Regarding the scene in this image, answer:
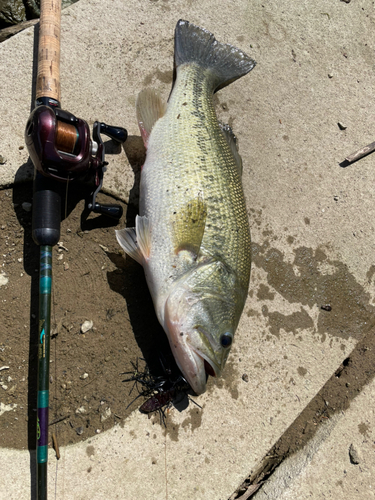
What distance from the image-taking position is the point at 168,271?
2.38 metres

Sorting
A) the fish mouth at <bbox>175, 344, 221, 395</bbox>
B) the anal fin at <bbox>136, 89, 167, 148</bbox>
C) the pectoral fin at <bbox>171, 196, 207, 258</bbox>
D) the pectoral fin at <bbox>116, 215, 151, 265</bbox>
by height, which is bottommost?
the fish mouth at <bbox>175, 344, 221, 395</bbox>

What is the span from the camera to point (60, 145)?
7.22 feet

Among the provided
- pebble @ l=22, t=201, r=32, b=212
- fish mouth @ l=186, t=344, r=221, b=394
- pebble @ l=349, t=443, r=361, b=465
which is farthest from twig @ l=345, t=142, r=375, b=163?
pebble @ l=22, t=201, r=32, b=212

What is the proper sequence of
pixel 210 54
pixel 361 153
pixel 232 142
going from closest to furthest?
pixel 232 142 → pixel 210 54 → pixel 361 153

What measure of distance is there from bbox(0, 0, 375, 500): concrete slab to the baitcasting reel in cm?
56

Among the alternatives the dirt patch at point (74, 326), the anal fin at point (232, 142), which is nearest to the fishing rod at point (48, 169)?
the dirt patch at point (74, 326)

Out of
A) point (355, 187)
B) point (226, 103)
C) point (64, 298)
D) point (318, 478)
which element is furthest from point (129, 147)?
point (318, 478)

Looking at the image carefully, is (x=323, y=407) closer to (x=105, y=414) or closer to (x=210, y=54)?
(x=105, y=414)

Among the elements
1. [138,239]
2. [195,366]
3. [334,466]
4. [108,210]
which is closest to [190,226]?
[138,239]

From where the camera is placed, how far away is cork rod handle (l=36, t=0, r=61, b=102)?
2.50 meters

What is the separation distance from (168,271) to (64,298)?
91 cm

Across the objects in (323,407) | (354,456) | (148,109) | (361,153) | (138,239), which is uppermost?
(361,153)

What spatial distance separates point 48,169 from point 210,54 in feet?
6.21

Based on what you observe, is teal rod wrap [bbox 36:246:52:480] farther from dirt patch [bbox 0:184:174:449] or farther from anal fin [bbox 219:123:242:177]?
anal fin [bbox 219:123:242:177]
